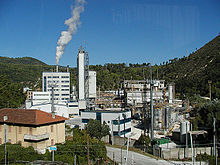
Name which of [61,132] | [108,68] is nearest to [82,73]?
[61,132]

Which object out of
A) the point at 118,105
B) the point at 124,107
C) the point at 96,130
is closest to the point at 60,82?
the point at 118,105

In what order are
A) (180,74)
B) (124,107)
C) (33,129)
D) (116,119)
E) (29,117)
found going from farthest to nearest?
(180,74) → (124,107) → (116,119) → (29,117) → (33,129)

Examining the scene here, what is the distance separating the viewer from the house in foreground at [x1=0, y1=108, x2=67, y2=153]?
15758 mm

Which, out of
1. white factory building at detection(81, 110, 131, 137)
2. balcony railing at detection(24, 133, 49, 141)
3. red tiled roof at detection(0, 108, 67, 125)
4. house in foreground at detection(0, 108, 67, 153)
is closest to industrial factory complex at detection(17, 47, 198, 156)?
white factory building at detection(81, 110, 131, 137)

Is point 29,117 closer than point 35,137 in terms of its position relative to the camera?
No

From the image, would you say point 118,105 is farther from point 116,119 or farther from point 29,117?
point 29,117

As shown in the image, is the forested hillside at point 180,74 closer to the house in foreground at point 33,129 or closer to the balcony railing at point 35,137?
the house in foreground at point 33,129

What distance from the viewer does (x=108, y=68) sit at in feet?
333

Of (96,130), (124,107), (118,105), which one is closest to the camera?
(96,130)

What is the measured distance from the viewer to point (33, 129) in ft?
52.1

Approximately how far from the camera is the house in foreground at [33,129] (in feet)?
51.7

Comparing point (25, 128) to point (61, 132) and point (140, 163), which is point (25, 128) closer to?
point (61, 132)

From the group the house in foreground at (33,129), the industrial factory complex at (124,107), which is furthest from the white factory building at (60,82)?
the house in foreground at (33,129)

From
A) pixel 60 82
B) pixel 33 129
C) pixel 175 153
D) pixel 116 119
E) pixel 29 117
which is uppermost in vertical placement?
pixel 60 82
